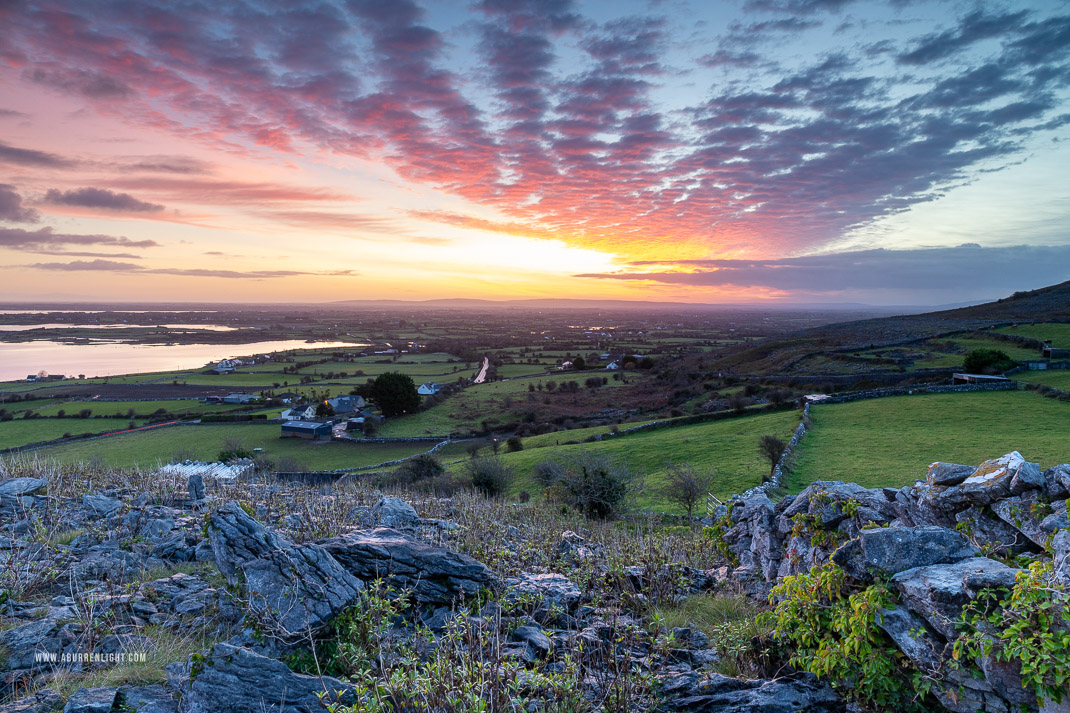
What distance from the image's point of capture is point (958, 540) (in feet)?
18.6

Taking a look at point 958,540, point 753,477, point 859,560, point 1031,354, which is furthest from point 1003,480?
point 1031,354

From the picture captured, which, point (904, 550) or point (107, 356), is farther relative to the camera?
point (107, 356)

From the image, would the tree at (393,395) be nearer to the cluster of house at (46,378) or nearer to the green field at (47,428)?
the green field at (47,428)

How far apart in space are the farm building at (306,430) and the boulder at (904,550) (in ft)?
168

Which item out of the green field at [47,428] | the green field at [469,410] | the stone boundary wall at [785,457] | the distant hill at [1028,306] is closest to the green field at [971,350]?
the stone boundary wall at [785,457]

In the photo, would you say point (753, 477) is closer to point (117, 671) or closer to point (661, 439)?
point (661, 439)

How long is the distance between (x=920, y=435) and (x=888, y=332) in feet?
235

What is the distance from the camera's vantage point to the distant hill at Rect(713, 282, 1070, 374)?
70.7 metres

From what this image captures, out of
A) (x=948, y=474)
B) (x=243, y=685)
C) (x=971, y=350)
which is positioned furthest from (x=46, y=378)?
(x=971, y=350)

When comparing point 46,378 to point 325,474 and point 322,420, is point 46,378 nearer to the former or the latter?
point 322,420

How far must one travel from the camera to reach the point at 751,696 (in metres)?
5.30

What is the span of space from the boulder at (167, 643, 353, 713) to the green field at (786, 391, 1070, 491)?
1927 centimetres

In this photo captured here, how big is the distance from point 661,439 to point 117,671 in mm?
31436

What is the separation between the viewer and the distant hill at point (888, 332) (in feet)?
232
